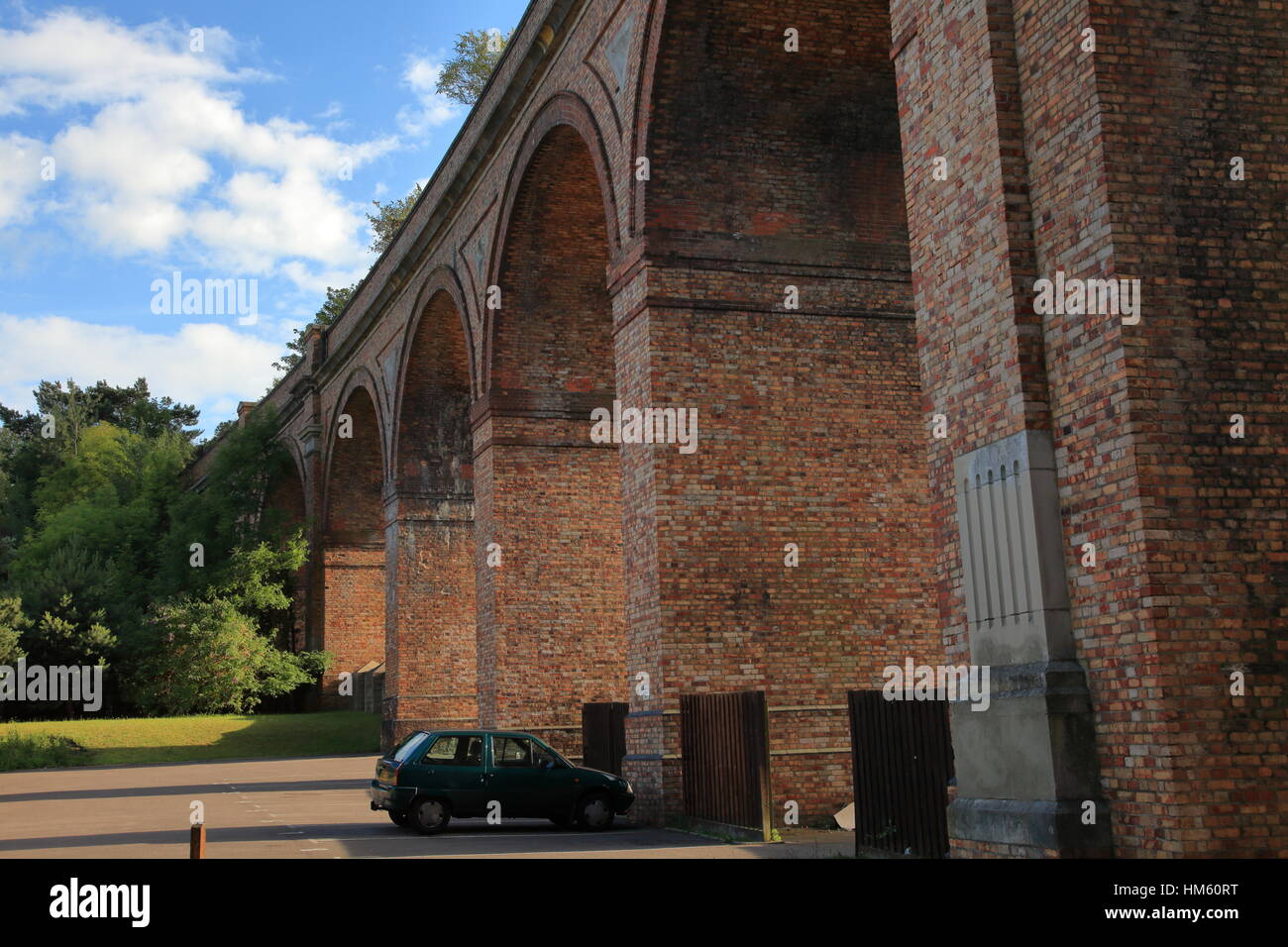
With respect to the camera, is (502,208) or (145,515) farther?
(145,515)

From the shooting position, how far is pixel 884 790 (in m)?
9.81

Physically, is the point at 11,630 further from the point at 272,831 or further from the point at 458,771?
the point at 458,771

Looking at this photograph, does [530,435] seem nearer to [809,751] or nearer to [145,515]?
[809,751]

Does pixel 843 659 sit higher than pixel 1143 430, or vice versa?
pixel 1143 430

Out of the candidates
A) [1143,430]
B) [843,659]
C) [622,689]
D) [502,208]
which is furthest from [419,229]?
[1143,430]

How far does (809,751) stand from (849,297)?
5.13m

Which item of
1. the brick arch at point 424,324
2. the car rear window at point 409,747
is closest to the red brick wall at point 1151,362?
the car rear window at point 409,747

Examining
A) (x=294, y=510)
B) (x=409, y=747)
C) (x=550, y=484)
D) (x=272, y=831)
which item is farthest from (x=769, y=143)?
(x=294, y=510)

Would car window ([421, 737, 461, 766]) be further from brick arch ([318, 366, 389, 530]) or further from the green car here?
brick arch ([318, 366, 389, 530])

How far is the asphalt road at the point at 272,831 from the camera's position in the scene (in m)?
10.9

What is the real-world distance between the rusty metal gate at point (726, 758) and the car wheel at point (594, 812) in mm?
953

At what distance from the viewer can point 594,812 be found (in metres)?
13.1

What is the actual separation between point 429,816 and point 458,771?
21.7 inches
